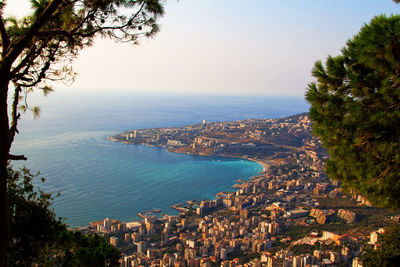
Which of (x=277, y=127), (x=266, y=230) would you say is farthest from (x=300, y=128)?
(x=266, y=230)

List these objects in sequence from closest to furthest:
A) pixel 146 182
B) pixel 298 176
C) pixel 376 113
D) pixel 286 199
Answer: pixel 376 113 < pixel 286 199 < pixel 146 182 < pixel 298 176

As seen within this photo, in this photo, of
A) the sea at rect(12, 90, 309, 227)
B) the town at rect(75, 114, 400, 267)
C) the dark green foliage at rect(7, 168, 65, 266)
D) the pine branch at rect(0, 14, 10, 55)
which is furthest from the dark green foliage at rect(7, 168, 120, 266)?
the sea at rect(12, 90, 309, 227)

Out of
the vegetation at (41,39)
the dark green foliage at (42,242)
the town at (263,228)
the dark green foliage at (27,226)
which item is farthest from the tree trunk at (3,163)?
the town at (263,228)

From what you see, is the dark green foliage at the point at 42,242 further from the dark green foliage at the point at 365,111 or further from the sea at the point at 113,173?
the sea at the point at 113,173

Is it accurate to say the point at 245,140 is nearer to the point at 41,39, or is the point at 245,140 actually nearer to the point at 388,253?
the point at 388,253

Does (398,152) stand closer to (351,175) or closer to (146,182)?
(351,175)

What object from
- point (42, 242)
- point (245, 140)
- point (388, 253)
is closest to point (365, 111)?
point (388, 253)

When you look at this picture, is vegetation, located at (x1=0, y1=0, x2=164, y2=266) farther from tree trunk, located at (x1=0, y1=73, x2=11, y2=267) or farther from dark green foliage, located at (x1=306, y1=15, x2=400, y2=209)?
dark green foliage, located at (x1=306, y1=15, x2=400, y2=209)

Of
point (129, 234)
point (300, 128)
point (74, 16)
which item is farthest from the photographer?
point (300, 128)
